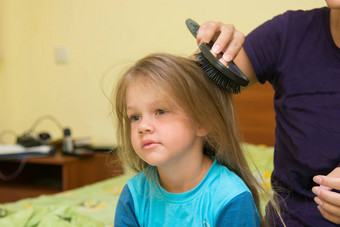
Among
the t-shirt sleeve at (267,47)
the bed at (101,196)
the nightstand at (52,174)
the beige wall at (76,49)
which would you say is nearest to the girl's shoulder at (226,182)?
the bed at (101,196)

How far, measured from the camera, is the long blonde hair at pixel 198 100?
2.51 feet

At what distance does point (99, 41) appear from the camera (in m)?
2.33

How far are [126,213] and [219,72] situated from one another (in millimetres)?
364

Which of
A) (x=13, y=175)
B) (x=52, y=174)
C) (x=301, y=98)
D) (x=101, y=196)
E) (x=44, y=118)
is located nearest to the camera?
(x=301, y=98)

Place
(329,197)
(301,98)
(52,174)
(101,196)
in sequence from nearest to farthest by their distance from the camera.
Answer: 1. (329,197)
2. (301,98)
3. (101,196)
4. (52,174)

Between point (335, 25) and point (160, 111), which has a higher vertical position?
point (335, 25)

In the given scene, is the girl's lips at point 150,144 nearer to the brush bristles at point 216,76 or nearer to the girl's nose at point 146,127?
the girl's nose at point 146,127

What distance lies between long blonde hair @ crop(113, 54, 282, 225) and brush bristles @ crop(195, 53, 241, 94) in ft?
0.08

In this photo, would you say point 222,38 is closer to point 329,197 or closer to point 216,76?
point 216,76

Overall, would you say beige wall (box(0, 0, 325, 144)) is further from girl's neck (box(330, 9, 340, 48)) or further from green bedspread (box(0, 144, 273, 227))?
girl's neck (box(330, 9, 340, 48))

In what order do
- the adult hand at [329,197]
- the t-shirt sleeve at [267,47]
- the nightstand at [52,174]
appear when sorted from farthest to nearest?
the nightstand at [52,174], the t-shirt sleeve at [267,47], the adult hand at [329,197]

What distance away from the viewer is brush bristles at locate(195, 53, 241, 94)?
28.6 inches

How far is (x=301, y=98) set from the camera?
902mm

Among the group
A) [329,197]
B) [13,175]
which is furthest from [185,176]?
[13,175]
